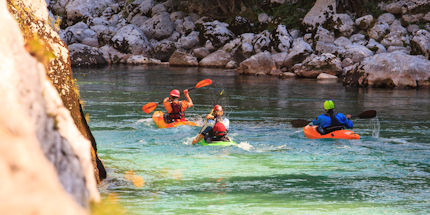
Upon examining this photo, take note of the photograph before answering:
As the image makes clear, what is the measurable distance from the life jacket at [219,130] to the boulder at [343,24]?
2571 centimetres

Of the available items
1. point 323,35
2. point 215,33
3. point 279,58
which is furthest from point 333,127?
point 215,33

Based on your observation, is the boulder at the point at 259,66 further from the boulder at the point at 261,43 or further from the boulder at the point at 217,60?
the boulder at the point at 217,60

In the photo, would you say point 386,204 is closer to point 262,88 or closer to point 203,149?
point 203,149

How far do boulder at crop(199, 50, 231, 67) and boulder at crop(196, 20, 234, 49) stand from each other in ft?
5.64

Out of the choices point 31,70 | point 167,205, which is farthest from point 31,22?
point 31,70

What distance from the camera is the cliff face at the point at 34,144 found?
196 centimetres

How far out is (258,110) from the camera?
17.2m

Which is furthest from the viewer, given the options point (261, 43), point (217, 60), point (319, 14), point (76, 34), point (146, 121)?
point (76, 34)

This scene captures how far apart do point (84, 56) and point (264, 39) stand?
42.1 ft

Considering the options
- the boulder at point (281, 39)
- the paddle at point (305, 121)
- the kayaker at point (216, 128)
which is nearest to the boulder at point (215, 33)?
the boulder at point (281, 39)

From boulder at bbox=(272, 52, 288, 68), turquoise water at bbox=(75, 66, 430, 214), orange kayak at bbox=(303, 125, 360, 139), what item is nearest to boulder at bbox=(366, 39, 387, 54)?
boulder at bbox=(272, 52, 288, 68)

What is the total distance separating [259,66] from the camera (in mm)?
30750

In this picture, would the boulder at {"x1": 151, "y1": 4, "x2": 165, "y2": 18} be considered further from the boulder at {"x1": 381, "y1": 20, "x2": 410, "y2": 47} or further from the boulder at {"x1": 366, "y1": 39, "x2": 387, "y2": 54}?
the boulder at {"x1": 381, "y1": 20, "x2": 410, "y2": 47}

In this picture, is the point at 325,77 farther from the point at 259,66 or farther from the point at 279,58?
the point at 279,58
